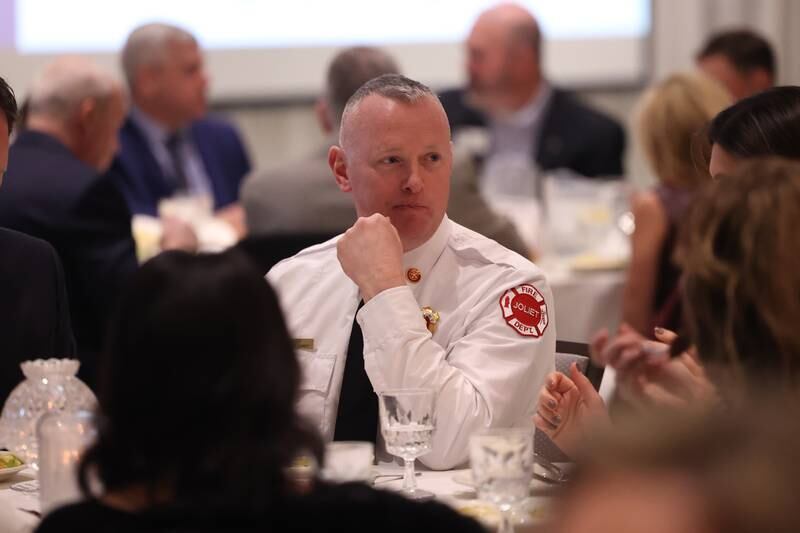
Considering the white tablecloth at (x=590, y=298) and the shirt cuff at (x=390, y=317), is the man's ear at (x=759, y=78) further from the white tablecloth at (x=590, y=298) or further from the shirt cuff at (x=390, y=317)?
the shirt cuff at (x=390, y=317)

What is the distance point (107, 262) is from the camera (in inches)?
166

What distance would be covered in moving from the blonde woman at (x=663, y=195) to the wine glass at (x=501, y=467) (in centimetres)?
269

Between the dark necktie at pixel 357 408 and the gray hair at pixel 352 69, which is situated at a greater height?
the gray hair at pixel 352 69

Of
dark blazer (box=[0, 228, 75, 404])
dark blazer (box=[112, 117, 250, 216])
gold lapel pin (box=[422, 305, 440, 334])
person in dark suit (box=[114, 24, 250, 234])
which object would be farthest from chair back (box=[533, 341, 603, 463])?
dark blazer (box=[112, 117, 250, 216])

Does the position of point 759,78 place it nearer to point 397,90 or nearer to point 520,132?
point 520,132

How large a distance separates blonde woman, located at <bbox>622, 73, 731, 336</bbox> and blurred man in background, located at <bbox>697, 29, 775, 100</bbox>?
150 centimetres

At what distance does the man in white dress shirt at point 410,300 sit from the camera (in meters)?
2.51

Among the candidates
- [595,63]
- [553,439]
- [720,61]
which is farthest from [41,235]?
[595,63]

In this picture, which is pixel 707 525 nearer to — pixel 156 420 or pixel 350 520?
pixel 350 520

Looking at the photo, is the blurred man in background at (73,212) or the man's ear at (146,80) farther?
the man's ear at (146,80)

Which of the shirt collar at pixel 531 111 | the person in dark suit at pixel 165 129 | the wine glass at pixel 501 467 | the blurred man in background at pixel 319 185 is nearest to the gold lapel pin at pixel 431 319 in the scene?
the wine glass at pixel 501 467

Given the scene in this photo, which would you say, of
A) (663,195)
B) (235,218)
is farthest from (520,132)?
(663,195)

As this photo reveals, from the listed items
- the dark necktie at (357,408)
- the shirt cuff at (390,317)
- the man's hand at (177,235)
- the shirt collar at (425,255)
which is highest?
the shirt collar at (425,255)

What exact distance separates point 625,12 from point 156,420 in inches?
282
